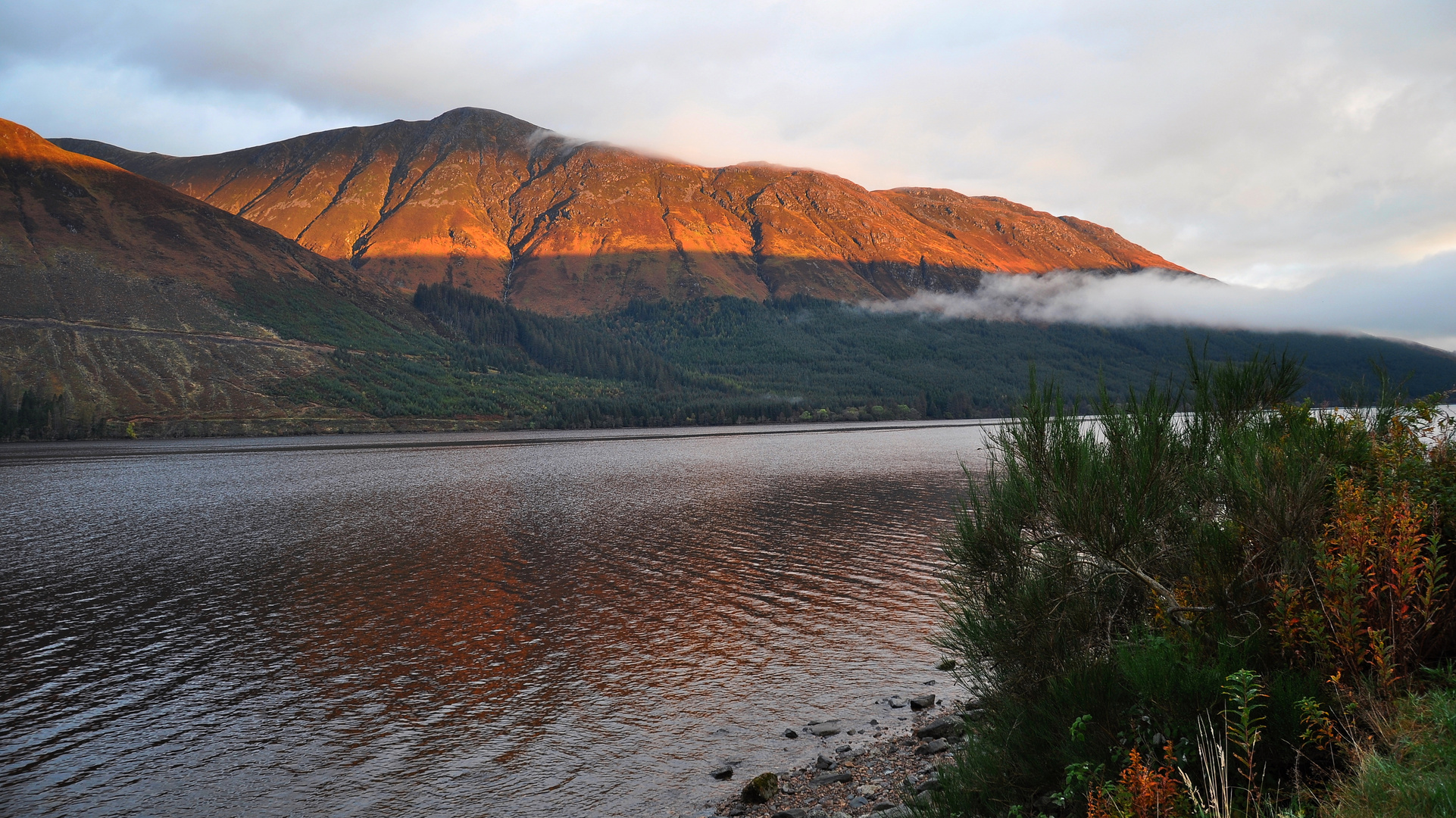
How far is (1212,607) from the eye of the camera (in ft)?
27.0

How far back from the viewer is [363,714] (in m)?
16.4

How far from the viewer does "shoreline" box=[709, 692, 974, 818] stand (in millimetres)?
11500

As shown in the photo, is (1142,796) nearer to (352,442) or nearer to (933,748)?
(933,748)

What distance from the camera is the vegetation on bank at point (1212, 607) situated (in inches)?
246

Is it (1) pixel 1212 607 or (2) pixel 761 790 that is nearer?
(1) pixel 1212 607

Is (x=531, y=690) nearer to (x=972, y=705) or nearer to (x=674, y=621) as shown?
(x=674, y=621)

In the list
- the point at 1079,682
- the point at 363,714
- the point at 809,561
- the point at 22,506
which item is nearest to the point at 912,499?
the point at 809,561

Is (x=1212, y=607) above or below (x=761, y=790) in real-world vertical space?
above

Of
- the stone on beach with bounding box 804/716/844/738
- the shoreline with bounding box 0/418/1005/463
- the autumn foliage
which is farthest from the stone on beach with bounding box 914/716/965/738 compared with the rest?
the shoreline with bounding box 0/418/1005/463

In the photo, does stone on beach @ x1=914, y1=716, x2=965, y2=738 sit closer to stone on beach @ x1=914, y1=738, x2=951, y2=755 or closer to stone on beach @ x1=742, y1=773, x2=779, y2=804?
stone on beach @ x1=914, y1=738, x2=951, y2=755

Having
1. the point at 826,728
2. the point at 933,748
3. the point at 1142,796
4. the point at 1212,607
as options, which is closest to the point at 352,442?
the point at 826,728

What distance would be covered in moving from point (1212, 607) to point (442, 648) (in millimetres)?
18861

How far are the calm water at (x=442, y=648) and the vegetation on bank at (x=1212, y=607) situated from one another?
5.92 meters

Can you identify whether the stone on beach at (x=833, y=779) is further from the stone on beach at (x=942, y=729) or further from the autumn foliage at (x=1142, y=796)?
the autumn foliage at (x=1142, y=796)
